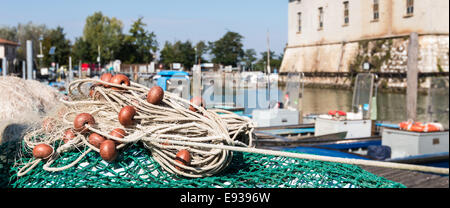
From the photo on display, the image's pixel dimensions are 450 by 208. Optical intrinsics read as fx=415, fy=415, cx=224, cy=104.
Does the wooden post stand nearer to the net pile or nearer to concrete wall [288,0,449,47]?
concrete wall [288,0,449,47]

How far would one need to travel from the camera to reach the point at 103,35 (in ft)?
165

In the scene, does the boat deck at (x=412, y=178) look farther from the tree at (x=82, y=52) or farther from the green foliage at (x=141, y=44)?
the tree at (x=82, y=52)

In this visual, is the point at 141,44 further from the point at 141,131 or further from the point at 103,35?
the point at 141,131

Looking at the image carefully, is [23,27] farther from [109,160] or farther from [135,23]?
[109,160]

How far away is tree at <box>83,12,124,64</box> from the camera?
46188 millimetres

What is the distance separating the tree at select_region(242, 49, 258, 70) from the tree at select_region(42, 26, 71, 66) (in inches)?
1642

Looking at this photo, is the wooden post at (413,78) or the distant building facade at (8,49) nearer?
the wooden post at (413,78)

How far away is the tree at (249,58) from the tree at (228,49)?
0.73 ft

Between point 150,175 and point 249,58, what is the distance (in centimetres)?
1184

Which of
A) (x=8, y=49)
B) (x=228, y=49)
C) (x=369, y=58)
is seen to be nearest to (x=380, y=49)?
(x=369, y=58)

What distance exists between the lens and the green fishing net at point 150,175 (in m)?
2.04

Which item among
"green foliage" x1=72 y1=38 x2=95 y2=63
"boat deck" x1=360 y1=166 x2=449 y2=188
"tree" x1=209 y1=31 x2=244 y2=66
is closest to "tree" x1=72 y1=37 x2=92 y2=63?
"green foliage" x1=72 y1=38 x2=95 y2=63

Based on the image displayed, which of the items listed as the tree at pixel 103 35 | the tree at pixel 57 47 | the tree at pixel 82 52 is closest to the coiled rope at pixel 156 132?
the tree at pixel 103 35

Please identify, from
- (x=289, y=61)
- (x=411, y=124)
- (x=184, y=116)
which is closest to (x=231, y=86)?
(x=411, y=124)
